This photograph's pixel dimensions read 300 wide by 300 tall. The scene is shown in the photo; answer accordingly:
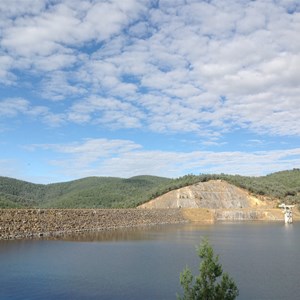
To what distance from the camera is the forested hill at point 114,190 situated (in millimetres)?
91375

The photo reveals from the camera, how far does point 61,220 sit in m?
41.2

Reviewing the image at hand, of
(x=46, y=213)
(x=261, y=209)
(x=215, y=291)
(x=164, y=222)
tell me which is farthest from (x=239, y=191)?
(x=215, y=291)

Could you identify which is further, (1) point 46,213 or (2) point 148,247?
(1) point 46,213

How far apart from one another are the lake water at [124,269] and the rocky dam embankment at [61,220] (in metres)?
3.37

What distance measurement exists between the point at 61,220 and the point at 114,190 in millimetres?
75529

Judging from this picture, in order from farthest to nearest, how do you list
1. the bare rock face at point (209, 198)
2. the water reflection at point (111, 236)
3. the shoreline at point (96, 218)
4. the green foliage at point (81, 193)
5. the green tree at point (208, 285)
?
the green foliage at point (81, 193)
the bare rock face at point (209, 198)
the water reflection at point (111, 236)
the shoreline at point (96, 218)
the green tree at point (208, 285)

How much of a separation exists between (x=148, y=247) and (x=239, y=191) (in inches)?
2557

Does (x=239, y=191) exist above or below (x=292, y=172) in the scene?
below

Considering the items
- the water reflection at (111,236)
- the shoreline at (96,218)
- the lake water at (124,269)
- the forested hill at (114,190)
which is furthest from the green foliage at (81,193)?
the lake water at (124,269)

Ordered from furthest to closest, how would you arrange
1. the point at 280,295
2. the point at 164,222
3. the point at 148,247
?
the point at 164,222, the point at 148,247, the point at 280,295

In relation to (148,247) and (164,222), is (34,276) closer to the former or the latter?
(148,247)

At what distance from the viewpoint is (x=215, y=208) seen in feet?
279

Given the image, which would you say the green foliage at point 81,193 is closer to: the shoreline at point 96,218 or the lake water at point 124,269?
the shoreline at point 96,218

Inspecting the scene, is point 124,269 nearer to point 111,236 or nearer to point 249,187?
point 111,236
